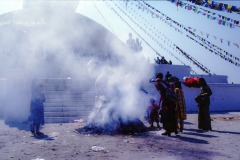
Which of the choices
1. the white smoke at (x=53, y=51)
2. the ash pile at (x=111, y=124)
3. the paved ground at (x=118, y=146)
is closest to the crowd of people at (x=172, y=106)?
the paved ground at (x=118, y=146)

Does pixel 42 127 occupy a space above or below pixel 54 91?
below

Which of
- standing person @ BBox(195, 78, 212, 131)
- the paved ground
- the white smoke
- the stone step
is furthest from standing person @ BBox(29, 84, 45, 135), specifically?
standing person @ BBox(195, 78, 212, 131)

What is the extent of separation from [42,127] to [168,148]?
238 inches

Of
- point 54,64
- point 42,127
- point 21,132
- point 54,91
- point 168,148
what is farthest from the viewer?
point 54,64

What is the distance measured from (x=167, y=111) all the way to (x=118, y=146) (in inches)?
95.7

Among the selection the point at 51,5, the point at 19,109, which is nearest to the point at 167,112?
the point at 19,109

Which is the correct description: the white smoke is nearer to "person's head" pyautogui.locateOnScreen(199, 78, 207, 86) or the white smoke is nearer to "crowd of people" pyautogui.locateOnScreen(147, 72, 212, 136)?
"crowd of people" pyautogui.locateOnScreen(147, 72, 212, 136)

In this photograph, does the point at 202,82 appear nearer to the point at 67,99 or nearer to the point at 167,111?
the point at 167,111

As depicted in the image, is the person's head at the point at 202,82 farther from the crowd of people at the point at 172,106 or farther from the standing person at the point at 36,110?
the standing person at the point at 36,110

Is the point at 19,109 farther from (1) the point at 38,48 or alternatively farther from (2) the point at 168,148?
(1) the point at 38,48

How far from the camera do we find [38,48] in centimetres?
2475

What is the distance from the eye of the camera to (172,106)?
874 centimetres

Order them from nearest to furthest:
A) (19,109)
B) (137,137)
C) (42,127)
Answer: (137,137), (42,127), (19,109)

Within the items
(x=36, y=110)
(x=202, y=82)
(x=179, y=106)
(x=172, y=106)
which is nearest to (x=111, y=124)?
(x=172, y=106)
